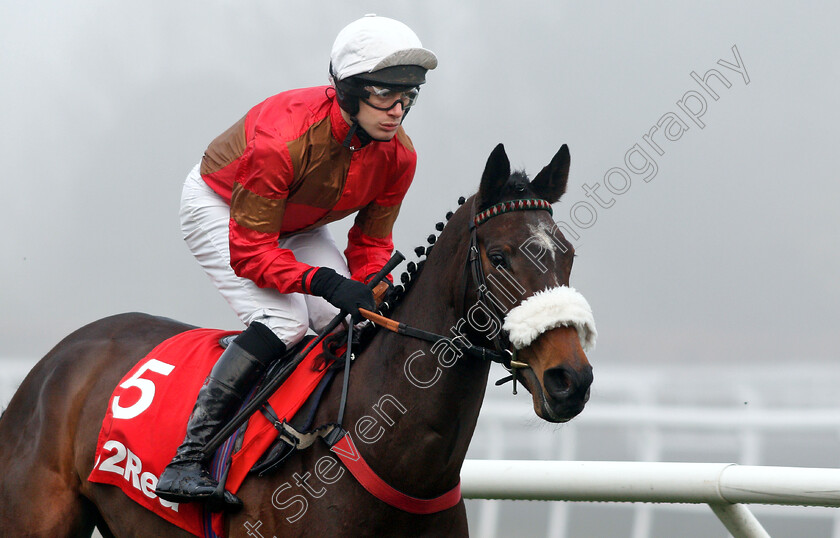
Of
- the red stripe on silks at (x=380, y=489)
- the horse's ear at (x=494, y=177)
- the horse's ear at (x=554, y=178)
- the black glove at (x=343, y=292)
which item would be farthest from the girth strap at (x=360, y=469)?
the horse's ear at (x=554, y=178)

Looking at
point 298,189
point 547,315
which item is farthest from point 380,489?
point 298,189

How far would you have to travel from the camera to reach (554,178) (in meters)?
2.48

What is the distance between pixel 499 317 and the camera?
2215mm

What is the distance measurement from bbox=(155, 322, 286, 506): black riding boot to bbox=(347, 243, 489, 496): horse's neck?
0.41m

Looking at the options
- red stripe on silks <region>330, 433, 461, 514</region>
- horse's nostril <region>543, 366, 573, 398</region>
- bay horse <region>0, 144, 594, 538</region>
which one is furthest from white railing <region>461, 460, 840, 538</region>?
horse's nostril <region>543, 366, 573, 398</region>

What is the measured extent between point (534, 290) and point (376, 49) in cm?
93

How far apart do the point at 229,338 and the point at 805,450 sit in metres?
3.43

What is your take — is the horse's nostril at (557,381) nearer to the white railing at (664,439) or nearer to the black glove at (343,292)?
the black glove at (343,292)

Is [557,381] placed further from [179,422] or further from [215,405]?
[179,422]

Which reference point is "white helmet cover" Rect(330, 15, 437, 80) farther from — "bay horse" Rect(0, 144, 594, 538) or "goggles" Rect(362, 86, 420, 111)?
"bay horse" Rect(0, 144, 594, 538)

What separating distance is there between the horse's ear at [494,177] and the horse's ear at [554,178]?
0.11 meters

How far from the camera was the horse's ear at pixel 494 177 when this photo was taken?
232cm

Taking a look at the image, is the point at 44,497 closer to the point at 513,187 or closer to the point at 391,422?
the point at 391,422

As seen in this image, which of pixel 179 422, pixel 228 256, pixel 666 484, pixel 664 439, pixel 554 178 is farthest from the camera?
pixel 664 439
